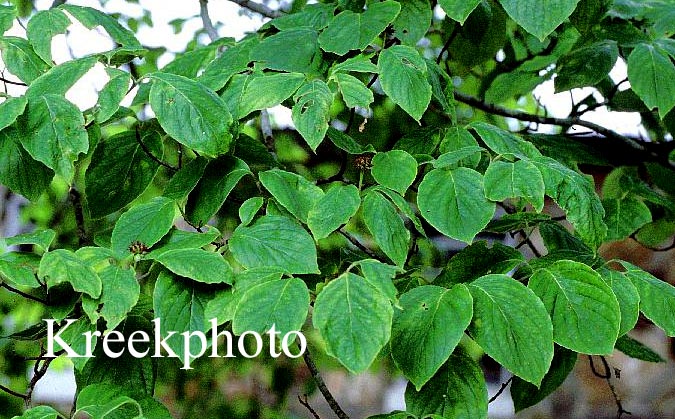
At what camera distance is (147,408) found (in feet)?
2.61

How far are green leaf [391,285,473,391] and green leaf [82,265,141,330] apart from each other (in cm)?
25

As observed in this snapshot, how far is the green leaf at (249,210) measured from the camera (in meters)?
0.82

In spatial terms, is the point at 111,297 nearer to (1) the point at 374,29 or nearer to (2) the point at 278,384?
(1) the point at 374,29

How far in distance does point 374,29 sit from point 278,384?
0.97m

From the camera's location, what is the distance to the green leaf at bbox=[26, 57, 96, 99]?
83 cm

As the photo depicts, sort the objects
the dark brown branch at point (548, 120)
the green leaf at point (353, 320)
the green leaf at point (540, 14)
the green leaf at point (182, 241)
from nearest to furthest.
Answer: the green leaf at point (353, 320)
the green leaf at point (182, 241)
the green leaf at point (540, 14)
the dark brown branch at point (548, 120)

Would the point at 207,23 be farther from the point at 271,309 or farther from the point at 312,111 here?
the point at 271,309

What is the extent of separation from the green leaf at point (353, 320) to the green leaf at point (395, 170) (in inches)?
7.0

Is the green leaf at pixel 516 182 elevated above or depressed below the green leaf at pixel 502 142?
above

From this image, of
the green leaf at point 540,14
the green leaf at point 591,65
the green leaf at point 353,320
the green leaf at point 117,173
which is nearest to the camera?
the green leaf at point 353,320

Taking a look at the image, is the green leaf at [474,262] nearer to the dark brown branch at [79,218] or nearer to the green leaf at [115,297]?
the green leaf at [115,297]

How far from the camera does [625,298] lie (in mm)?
806

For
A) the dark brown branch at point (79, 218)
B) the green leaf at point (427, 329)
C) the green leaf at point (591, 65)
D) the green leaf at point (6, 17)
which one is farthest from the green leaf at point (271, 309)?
the green leaf at point (591, 65)

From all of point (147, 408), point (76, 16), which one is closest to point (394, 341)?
point (147, 408)
